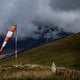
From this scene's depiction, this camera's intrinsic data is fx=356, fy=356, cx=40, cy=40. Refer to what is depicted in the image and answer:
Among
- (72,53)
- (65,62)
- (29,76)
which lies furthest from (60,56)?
(29,76)

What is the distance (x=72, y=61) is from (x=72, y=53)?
2885 cm

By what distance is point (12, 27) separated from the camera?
3189 cm

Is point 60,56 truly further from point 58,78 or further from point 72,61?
point 58,78

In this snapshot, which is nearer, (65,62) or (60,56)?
(65,62)

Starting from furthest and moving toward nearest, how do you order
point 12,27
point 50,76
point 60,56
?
point 60,56, point 12,27, point 50,76

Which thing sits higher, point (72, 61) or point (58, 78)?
point (72, 61)

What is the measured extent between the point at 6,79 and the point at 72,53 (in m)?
169

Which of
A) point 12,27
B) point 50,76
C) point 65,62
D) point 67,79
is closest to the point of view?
point 67,79

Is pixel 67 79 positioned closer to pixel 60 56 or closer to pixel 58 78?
pixel 58 78

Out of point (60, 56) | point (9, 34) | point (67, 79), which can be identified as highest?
point (60, 56)

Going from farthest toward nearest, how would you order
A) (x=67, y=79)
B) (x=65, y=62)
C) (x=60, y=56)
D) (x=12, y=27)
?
(x=60, y=56), (x=65, y=62), (x=12, y=27), (x=67, y=79)

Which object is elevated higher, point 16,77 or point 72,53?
point 72,53

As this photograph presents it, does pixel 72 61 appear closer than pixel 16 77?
No

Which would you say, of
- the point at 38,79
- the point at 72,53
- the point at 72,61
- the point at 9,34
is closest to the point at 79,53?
the point at 72,53
